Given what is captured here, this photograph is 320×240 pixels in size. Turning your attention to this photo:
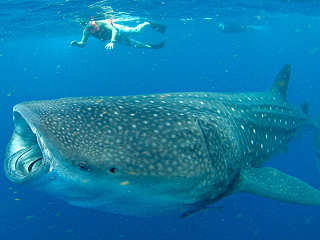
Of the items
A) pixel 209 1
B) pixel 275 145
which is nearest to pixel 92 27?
pixel 209 1

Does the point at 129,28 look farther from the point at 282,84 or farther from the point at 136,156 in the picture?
the point at 136,156

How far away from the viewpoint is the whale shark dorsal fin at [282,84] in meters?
7.44

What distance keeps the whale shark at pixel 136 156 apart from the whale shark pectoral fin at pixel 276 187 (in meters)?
0.01

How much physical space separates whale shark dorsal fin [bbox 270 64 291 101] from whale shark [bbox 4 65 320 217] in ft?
12.0

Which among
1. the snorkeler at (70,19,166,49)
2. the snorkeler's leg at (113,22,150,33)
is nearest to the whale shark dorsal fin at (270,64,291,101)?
the snorkeler at (70,19,166,49)

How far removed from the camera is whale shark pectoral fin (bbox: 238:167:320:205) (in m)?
3.92

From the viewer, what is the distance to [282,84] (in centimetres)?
757

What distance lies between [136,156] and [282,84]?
621 cm

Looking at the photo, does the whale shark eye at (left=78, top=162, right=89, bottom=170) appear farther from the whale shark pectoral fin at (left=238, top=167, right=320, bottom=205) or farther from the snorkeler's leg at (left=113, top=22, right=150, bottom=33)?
the snorkeler's leg at (left=113, top=22, right=150, bottom=33)

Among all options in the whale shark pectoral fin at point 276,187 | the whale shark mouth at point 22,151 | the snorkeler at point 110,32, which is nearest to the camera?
the whale shark mouth at point 22,151

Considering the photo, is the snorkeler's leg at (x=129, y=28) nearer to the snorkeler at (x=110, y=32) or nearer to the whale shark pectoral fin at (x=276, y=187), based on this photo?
the snorkeler at (x=110, y=32)

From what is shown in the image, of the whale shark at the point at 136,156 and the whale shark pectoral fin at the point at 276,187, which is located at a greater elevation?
the whale shark at the point at 136,156

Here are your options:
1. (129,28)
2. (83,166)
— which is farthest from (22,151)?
(129,28)

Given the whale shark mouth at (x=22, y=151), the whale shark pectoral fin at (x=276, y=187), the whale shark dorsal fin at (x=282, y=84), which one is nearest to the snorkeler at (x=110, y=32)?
the whale shark dorsal fin at (x=282, y=84)
